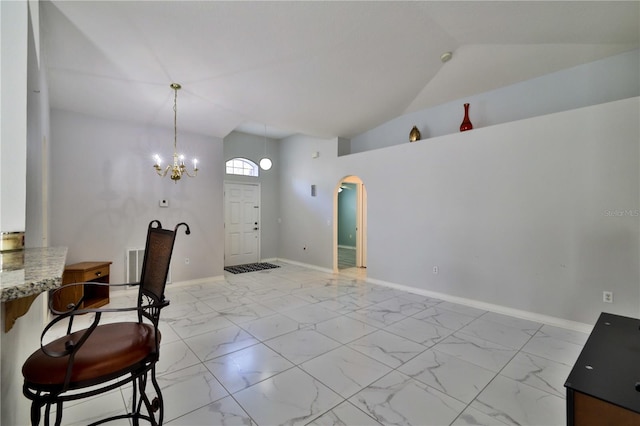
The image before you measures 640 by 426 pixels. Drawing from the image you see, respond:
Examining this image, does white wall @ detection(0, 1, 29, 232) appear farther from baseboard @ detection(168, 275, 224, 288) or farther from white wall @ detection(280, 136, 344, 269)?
white wall @ detection(280, 136, 344, 269)

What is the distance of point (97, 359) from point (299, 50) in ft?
10.8

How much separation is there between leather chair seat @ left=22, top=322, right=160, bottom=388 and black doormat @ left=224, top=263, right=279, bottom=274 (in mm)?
5045

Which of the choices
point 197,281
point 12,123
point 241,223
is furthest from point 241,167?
point 12,123

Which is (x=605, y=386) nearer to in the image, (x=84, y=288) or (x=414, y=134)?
(x=414, y=134)

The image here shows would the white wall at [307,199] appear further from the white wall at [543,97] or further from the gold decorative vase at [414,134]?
the white wall at [543,97]

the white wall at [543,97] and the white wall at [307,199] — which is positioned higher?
the white wall at [543,97]

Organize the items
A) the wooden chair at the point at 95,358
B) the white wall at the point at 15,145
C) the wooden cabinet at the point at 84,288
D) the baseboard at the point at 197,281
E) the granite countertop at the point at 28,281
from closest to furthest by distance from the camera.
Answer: the granite countertop at the point at 28,281, the wooden chair at the point at 95,358, the white wall at the point at 15,145, the wooden cabinet at the point at 84,288, the baseboard at the point at 197,281

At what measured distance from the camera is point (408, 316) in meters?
3.70

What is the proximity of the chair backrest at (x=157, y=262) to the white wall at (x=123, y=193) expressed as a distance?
353 centimetres

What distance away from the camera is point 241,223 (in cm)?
725

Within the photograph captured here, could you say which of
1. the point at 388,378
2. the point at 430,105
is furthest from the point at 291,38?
the point at 388,378

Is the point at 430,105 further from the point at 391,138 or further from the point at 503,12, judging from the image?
the point at 503,12

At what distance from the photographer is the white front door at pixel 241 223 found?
7.04 m

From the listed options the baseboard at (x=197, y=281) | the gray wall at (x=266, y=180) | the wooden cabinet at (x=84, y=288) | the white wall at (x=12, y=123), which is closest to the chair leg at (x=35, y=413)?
the white wall at (x=12, y=123)
